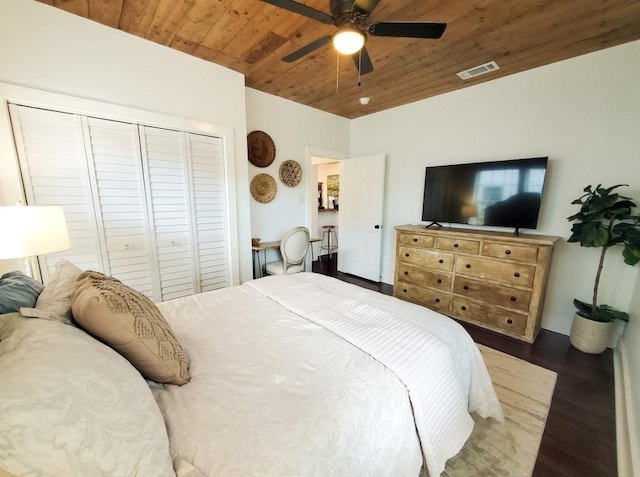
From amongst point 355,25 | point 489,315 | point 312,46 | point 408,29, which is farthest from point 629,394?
point 312,46

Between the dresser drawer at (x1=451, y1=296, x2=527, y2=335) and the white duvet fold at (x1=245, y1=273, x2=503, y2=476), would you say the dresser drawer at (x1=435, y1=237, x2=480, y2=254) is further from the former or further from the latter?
the white duvet fold at (x1=245, y1=273, x2=503, y2=476)

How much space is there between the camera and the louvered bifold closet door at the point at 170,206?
2393 millimetres

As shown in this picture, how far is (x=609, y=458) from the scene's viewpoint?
53.2 inches

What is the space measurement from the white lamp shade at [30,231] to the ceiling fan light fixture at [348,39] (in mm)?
1931

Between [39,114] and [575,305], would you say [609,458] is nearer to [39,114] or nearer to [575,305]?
[575,305]

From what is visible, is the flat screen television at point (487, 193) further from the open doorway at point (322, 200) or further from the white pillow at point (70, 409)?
the white pillow at point (70, 409)

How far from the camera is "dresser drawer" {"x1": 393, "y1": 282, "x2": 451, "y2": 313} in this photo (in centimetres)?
291

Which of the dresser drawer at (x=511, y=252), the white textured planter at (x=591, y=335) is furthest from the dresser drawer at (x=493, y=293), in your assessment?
the white textured planter at (x=591, y=335)

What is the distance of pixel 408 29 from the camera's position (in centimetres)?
150

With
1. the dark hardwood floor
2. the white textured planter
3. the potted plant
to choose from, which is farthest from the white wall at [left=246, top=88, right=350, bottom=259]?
the white textured planter

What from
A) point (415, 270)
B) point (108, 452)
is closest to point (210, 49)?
point (108, 452)

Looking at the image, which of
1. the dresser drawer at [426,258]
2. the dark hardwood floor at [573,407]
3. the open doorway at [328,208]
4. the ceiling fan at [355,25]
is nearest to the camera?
the dark hardwood floor at [573,407]

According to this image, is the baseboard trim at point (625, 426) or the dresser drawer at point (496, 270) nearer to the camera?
the baseboard trim at point (625, 426)

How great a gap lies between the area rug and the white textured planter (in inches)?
22.0
